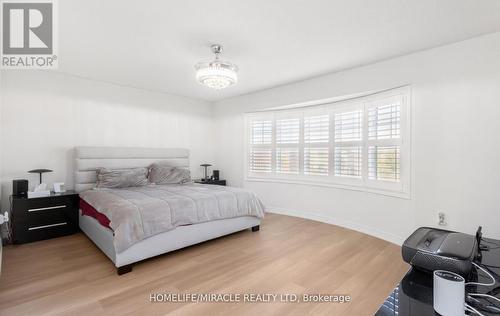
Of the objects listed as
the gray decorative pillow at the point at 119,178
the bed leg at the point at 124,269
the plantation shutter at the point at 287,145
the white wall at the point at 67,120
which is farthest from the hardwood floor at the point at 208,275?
the plantation shutter at the point at 287,145

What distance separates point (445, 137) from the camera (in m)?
2.80

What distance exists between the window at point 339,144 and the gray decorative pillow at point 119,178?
2244mm

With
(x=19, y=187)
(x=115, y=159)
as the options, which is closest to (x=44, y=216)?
(x=19, y=187)

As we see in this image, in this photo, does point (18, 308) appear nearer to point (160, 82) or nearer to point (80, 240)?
point (80, 240)

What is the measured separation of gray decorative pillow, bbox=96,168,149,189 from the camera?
3846 mm

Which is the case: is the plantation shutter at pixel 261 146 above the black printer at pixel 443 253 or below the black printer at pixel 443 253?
above

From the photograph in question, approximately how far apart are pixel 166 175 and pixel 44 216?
69.9 inches

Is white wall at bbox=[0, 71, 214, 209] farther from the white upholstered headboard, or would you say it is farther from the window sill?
the window sill

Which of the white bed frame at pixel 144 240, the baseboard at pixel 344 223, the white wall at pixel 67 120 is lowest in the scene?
the baseboard at pixel 344 223

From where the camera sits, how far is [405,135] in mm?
3182

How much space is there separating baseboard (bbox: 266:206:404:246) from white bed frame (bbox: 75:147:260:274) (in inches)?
44.9

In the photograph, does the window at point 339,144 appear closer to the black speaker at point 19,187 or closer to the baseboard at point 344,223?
the baseboard at point 344,223

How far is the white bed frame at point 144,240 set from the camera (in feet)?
8.39

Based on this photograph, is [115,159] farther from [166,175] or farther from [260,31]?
[260,31]
